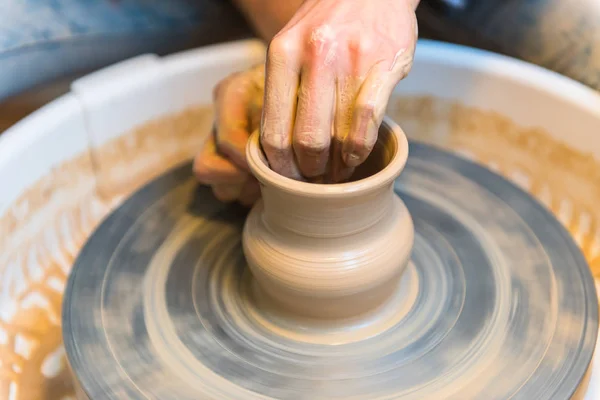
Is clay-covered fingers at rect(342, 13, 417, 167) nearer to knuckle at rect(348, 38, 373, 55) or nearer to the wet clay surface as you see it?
knuckle at rect(348, 38, 373, 55)

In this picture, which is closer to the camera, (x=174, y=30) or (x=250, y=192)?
(x=250, y=192)

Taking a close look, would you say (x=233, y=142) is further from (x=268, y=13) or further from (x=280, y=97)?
(x=268, y=13)

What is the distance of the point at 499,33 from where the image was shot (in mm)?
1603

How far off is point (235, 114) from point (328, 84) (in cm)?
35

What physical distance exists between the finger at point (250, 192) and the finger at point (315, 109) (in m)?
0.31

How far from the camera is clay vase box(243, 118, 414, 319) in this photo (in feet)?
2.78

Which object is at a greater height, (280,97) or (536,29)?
(280,97)

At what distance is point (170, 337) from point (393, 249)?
374mm

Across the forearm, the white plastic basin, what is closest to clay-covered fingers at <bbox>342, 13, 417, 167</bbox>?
the forearm

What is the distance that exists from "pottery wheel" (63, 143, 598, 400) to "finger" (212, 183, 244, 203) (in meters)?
0.04

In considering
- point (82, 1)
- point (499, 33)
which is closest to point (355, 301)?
point (499, 33)

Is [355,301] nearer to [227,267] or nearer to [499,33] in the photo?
[227,267]

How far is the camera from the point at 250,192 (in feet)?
3.92

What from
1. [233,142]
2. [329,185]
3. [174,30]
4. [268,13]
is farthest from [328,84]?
[174,30]
